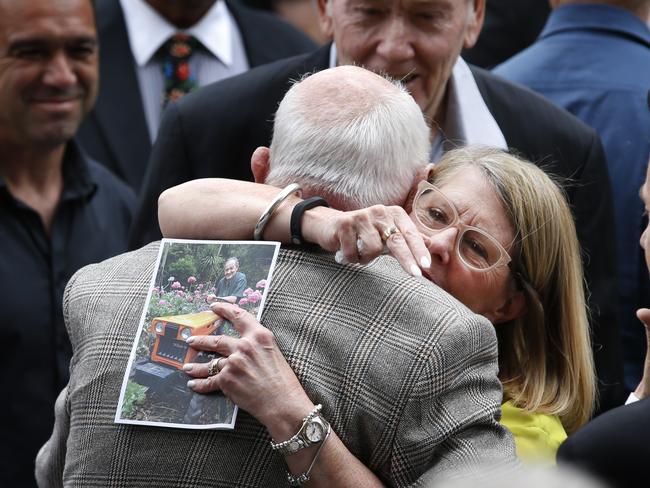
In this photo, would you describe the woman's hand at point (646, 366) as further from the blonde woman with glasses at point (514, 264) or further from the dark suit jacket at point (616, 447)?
the dark suit jacket at point (616, 447)

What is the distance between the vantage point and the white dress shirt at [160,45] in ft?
17.6

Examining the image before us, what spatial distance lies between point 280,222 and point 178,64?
312cm

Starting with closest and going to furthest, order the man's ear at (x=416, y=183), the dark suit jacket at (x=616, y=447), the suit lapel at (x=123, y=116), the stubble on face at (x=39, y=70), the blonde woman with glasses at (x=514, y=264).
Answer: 1. the dark suit jacket at (x=616, y=447)
2. the man's ear at (x=416, y=183)
3. the blonde woman with glasses at (x=514, y=264)
4. the stubble on face at (x=39, y=70)
5. the suit lapel at (x=123, y=116)

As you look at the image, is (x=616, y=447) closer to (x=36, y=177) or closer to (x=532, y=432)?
(x=532, y=432)

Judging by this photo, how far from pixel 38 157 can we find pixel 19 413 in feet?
3.28

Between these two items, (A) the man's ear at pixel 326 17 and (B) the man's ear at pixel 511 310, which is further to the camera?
(A) the man's ear at pixel 326 17

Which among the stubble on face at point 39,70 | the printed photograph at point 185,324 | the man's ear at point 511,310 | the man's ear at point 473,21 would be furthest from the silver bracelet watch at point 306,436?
the stubble on face at point 39,70

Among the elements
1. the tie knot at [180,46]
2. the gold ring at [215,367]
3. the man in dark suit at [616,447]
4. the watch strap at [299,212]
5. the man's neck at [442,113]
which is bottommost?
the tie knot at [180,46]

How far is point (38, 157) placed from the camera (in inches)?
179

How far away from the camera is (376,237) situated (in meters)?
2.29

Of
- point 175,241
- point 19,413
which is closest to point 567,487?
point 175,241

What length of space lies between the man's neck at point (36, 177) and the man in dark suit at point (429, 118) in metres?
0.72

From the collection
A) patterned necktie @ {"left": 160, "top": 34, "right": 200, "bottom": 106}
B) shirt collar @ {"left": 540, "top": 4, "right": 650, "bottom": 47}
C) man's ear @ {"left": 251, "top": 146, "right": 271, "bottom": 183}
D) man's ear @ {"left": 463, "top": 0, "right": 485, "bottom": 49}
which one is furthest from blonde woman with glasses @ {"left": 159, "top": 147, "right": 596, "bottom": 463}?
patterned necktie @ {"left": 160, "top": 34, "right": 200, "bottom": 106}

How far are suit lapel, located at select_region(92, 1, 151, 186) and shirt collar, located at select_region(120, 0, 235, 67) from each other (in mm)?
87
